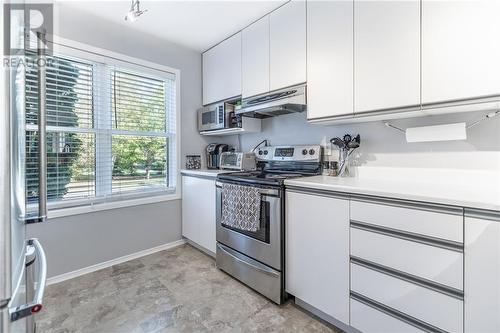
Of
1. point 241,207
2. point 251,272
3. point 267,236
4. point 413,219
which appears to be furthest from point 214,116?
point 413,219

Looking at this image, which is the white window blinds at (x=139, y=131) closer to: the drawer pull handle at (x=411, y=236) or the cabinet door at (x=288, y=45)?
the cabinet door at (x=288, y=45)

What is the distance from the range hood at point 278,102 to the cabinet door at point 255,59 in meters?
0.08

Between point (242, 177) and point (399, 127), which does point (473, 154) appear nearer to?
point (399, 127)

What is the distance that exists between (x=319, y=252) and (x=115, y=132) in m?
2.28

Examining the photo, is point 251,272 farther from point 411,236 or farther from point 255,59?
point 255,59

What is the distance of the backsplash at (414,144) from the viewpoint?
1.45 metres

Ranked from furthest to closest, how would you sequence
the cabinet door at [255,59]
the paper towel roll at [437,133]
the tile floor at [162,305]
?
the cabinet door at [255,59]
the tile floor at [162,305]
the paper towel roll at [437,133]

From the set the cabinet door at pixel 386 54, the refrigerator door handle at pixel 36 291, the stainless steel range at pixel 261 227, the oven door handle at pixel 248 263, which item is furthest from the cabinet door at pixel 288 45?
the refrigerator door handle at pixel 36 291

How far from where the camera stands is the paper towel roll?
141 cm

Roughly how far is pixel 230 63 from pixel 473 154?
2285mm

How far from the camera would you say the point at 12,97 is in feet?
2.22

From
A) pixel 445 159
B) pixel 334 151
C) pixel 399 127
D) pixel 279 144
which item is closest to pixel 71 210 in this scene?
pixel 279 144

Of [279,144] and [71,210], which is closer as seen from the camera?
[71,210]

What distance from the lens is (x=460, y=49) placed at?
1.26m
